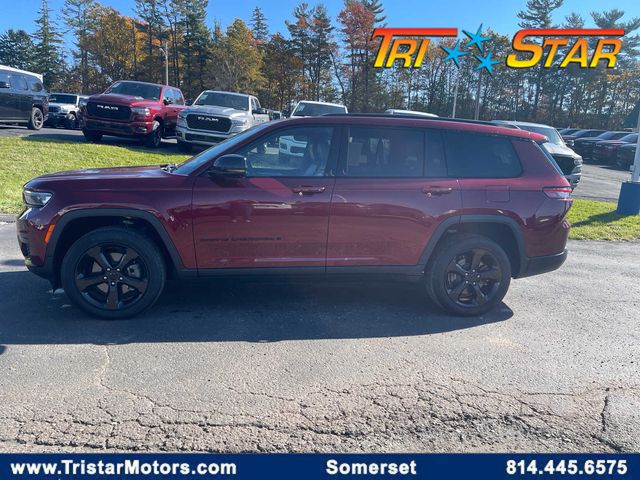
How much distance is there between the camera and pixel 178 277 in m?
4.42

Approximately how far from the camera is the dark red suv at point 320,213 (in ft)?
13.9

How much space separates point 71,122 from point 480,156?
23093 mm

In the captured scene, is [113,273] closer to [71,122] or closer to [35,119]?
[35,119]

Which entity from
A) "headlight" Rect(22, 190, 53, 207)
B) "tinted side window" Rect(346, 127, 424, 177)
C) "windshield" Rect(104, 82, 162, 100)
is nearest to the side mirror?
"tinted side window" Rect(346, 127, 424, 177)

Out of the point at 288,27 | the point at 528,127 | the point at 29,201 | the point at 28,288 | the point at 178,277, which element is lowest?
the point at 28,288

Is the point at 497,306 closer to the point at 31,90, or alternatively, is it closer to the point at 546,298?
the point at 546,298

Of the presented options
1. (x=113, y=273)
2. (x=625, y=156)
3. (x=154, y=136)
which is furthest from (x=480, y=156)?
(x=625, y=156)

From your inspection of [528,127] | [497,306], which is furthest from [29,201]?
[528,127]

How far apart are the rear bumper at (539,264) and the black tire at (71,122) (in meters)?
23.4

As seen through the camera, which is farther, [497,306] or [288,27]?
[288,27]

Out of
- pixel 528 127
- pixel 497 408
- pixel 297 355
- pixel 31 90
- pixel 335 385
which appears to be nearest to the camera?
pixel 497 408

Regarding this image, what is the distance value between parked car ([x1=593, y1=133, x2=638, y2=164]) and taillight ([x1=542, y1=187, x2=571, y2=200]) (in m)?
24.2

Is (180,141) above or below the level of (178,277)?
above

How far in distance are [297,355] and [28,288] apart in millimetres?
3032
